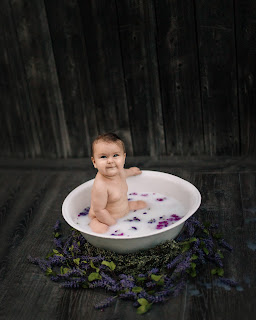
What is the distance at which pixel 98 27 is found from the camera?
346 cm

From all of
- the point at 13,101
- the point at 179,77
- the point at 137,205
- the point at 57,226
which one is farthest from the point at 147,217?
the point at 13,101

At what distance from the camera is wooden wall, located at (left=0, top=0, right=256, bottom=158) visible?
10.8ft

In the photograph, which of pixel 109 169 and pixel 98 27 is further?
pixel 98 27

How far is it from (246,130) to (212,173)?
0.40 m

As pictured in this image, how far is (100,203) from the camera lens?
260cm

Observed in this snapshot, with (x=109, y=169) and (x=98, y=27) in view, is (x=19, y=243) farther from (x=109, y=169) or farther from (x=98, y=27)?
(x=98, y=27)

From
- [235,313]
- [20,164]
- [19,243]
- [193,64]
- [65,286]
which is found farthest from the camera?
[20,164]

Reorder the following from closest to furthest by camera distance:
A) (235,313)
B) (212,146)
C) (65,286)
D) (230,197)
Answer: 1. (235,313)
2. (65,286)
3. (230,197)
4. (212,146)

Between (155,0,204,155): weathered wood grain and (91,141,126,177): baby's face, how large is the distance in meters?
1.12

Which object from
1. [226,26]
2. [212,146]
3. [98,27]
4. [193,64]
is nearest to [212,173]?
[212,146]

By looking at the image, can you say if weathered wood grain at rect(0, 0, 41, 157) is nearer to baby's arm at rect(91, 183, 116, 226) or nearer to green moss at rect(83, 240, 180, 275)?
baby's arm at rect(91, 183, 116, 226)

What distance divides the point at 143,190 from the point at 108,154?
0.56 m

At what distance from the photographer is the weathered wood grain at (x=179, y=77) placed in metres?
3.28

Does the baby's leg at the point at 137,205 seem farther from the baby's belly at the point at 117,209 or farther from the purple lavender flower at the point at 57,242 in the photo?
the purple lavender flower at the point at 57,242
